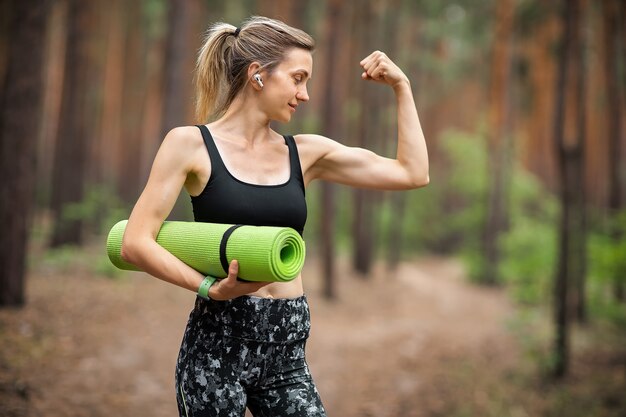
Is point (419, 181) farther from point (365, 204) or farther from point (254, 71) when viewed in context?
point (365, 204)

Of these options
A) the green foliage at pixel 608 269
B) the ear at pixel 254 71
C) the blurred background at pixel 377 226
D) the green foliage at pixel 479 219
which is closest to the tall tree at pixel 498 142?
the blurred background at pixel 377 226

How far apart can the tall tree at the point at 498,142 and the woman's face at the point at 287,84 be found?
1942cm

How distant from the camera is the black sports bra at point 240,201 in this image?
8.16ft

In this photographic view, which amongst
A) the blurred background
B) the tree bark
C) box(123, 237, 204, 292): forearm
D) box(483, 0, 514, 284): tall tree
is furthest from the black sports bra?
box(483, 0, 514, 284): tall tree

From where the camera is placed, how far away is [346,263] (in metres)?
22.4

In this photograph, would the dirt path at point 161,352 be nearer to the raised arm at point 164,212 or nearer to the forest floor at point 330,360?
the forest floor at point 330,360

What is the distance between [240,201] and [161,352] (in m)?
6.78

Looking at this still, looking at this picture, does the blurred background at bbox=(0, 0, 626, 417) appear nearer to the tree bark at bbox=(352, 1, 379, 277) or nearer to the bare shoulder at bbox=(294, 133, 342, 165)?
the tree bark at bbox=(352, 1, 379, 277)

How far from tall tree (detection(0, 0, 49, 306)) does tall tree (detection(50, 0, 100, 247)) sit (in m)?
6.09

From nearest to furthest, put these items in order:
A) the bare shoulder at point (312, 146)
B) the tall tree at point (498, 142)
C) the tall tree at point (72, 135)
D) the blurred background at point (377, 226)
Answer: the bare shoulder at point (312, 146) < the blurred background at point (377, 226) < the tall tree at point (72, 135) < the tall tree at point (498, 142)

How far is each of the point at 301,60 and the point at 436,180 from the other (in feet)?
101

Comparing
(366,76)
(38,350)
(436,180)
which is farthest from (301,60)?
(436,180)

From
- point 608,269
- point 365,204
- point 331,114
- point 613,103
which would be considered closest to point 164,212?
point 608,269

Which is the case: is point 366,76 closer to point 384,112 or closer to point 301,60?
point 301,60
